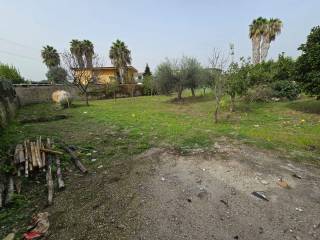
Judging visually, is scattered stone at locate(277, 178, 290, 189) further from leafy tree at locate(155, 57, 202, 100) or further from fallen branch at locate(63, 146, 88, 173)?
leafy tree at locate(155, 57, 202, 100)

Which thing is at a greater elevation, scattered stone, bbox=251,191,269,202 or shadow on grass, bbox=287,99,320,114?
shadow on grass, bbox=287,99,320,114

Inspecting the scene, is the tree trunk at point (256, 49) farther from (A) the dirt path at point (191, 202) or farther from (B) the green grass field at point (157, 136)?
(A) the dirt path at point (191, 202)

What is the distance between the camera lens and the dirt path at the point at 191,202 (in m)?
2.81

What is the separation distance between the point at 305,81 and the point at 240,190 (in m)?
8.89

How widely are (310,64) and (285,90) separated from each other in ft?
19.7

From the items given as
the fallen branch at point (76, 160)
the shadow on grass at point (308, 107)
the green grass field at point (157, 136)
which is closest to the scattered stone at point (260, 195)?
the green grass field at point (157, 136)

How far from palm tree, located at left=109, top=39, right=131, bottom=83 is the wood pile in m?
27.6

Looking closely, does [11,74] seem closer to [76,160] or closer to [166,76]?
[166,76]

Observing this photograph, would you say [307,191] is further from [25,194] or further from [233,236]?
[25,194]

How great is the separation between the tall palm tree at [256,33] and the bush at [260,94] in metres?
13.2

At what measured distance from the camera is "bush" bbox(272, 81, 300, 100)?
14916mm

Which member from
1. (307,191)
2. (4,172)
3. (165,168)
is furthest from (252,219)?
(4,172)

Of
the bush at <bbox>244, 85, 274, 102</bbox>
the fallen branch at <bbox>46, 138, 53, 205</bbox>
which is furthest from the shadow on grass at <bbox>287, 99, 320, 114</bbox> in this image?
the fallen branch at <bbox>46, 138, 53, 205</bbox>

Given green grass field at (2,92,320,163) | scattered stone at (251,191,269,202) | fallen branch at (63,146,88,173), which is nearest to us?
scattered stone at (251,191,269,202)
